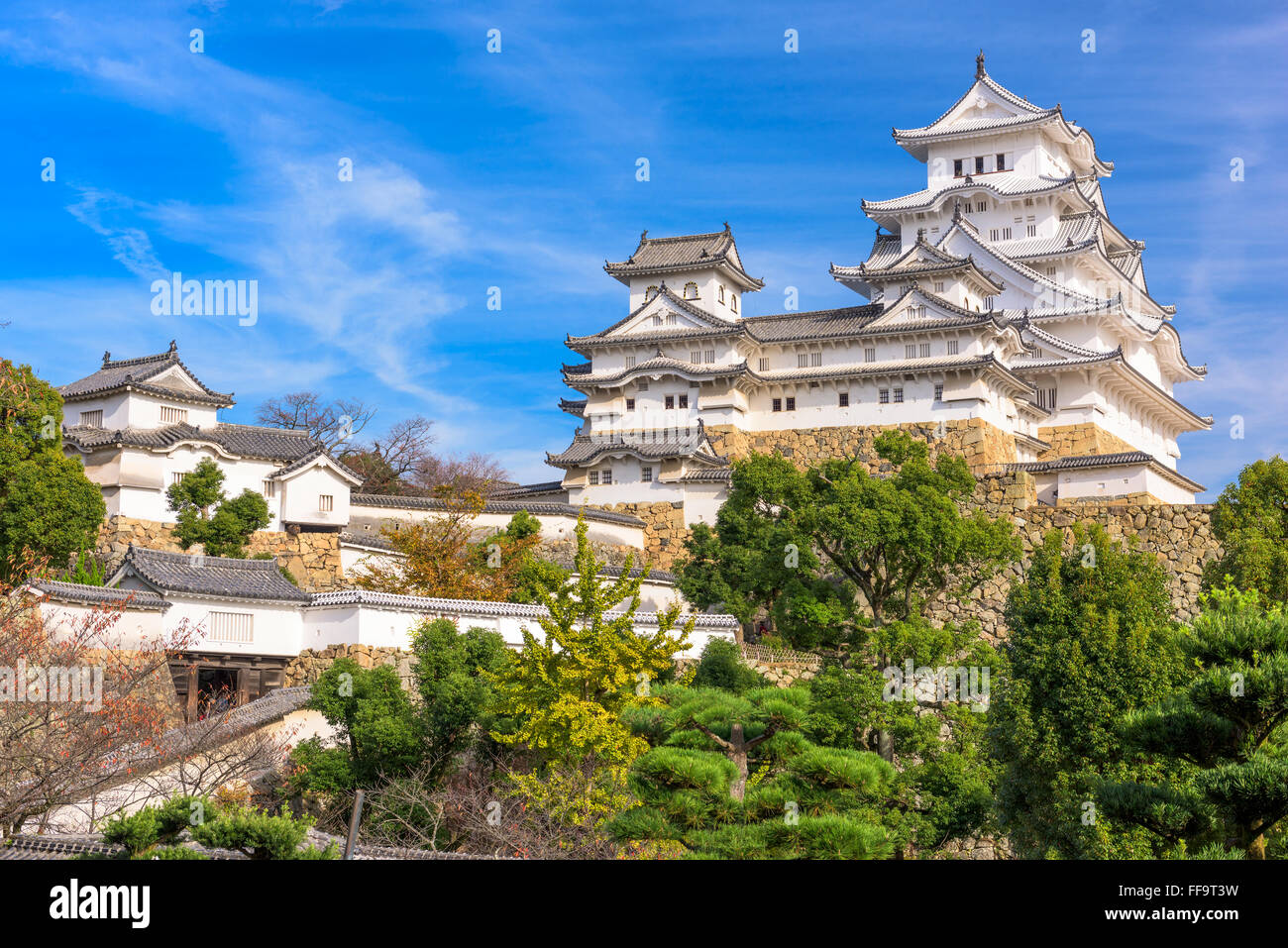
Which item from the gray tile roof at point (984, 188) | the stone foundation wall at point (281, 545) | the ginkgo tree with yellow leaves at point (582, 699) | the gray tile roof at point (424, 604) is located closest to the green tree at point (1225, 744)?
the ginkgo tree with yellow leaves at point (582, 699)

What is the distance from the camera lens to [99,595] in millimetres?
21984

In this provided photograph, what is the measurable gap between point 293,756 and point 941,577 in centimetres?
1366

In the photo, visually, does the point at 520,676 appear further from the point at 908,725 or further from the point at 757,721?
the point at 908,725

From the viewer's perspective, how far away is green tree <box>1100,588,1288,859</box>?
959cm

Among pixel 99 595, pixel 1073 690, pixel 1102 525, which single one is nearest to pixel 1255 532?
pixel 1102 525

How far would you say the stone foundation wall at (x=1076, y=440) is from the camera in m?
40.9

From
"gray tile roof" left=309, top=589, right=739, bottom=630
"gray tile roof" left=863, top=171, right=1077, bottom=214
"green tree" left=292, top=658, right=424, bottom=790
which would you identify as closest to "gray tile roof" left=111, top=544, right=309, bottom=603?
"gray tile roof" left=309, top=589, right=739, bottom=630

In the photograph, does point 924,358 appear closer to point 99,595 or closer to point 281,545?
point 281,545

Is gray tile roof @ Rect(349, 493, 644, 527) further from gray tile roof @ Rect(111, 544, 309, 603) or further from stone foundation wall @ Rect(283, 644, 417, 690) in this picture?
stone foundation wall @ Rect(283, 644, 417, 690)

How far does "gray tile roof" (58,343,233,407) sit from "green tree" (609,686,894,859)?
20.2 m

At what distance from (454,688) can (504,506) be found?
55.0ft

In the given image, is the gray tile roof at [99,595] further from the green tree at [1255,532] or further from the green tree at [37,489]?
the green tree at [1255,532]

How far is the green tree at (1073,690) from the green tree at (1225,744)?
207 centimetres
